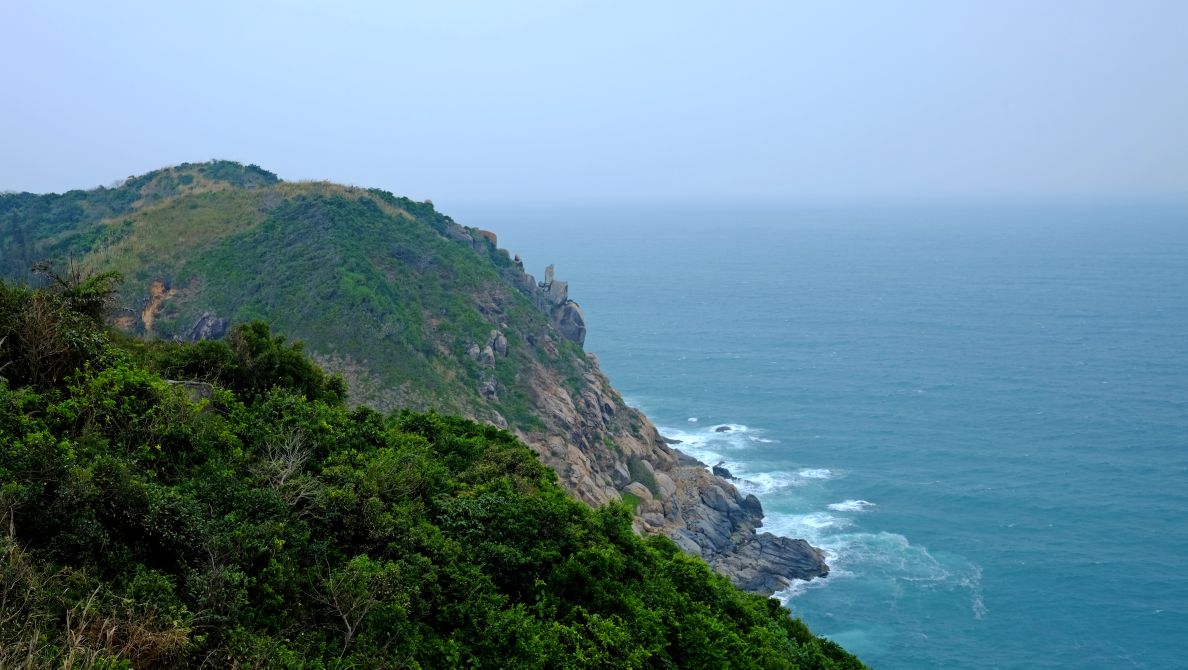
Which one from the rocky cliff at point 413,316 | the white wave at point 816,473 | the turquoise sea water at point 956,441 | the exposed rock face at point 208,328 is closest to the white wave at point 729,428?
the turquoise sea water at point 956,441

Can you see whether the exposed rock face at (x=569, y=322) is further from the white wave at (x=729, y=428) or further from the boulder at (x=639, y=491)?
the boulder at (x=639, y=491)

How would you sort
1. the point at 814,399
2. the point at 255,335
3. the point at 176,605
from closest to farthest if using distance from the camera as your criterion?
the point at 176,605 < the point at 255,335 < the point at 814,399

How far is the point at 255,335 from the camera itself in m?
25.6

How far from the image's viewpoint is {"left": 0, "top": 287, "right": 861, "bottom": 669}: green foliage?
12.6 meters

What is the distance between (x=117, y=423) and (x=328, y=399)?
9.56 m

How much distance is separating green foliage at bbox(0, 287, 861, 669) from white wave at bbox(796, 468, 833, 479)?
4111cm

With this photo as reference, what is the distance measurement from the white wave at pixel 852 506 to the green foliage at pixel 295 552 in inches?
1417

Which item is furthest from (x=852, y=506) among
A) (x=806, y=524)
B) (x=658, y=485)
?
(x=658, y=485)

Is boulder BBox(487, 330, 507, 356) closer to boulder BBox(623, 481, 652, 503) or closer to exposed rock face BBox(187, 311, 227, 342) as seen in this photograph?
boulder BBox(623, 481, 652, 503)

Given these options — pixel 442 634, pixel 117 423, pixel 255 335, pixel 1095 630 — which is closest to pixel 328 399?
pixel 255 335

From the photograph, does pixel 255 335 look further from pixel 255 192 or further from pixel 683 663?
pixel 255 192

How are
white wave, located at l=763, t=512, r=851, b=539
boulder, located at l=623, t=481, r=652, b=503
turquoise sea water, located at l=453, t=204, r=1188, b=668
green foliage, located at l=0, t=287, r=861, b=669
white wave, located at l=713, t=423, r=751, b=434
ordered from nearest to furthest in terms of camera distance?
green foliage, located at l=0, t=287, r=861, b=669 → turquoise sea water, located at l=453, t=204, r=1188, b=668 → boulder, located at l=623, t=481, r=652, b=503 → white wave, located at l=763, t=512, r=851, b=539 → white wave, located at l=713, t=423, r=751, b=434

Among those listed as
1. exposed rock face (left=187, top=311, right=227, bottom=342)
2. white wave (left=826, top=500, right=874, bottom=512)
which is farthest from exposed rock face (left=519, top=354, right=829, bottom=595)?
exposed rock face (left=187, top=311, right=227, bottom=342)

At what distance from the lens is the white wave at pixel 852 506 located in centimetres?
5816
